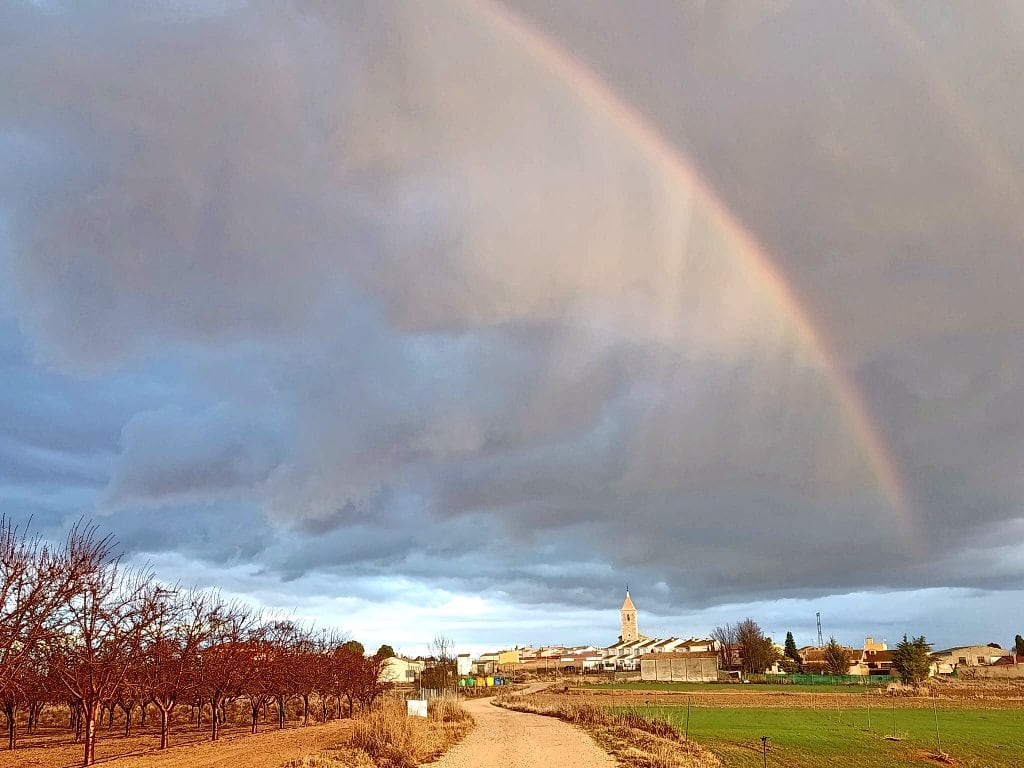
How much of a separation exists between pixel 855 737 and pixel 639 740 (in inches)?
561

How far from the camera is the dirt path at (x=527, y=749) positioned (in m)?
27.0

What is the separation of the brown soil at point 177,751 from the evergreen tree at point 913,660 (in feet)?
288

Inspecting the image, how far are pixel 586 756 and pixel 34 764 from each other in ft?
65.4

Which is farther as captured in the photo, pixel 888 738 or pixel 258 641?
pixel 258 641

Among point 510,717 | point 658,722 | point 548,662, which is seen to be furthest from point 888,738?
point 548,662

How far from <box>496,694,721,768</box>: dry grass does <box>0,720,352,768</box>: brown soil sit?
11.4 metres

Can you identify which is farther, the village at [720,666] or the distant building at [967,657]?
the distant building at [967,657]

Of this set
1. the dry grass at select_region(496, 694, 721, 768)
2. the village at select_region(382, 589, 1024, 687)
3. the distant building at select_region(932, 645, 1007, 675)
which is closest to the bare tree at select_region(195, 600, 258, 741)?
the dry grass at select_region(496, 694, 721, 768)

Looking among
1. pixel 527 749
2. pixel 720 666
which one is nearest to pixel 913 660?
pixel 720 666

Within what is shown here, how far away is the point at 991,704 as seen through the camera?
69188 millimetres

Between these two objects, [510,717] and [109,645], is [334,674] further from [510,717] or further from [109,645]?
[109,645]

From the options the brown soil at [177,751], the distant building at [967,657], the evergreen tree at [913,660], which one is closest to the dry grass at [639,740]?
the brown soil at [177,751]

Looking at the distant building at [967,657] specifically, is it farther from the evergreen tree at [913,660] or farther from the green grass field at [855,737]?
the green grass field at [855,737]

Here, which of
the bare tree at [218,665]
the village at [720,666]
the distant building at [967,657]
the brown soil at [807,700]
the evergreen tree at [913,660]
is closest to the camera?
the bare tree at [218,665]
